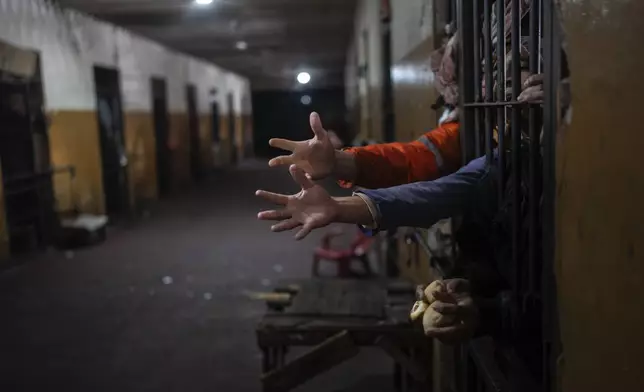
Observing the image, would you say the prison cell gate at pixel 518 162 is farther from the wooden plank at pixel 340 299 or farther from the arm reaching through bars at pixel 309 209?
the wooden plank at pixel 340 299

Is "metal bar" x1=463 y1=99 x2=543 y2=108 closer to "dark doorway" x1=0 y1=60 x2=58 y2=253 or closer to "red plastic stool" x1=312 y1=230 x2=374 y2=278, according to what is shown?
"red plastic stool" x1=312 y1=230 x2=374 y2=278

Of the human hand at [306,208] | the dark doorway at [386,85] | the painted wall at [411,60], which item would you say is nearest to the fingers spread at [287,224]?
the human hand at [306,208]

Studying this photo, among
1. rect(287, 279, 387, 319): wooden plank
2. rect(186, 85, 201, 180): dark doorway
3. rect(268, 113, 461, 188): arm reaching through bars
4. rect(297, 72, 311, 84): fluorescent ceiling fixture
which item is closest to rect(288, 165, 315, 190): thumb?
rect(268, 113, 461, 188): arm reaching through bars

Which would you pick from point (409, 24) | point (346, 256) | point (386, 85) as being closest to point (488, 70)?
point (409, 24)

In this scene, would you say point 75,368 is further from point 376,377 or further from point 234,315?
point 376,377

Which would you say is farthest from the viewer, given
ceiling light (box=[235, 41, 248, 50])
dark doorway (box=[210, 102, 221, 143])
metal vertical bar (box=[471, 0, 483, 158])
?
dark doorway (box=[210, 102, 221, 143])

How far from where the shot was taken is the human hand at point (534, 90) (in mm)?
1418

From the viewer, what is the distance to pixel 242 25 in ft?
29.7

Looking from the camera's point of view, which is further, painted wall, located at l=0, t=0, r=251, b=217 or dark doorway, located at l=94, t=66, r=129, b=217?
dark doorway, located at l=94, t=66, r=129, b=217

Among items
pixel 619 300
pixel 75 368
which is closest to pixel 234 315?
pixel 75 368

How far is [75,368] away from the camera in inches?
141

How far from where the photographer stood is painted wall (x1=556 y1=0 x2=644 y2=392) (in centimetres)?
106

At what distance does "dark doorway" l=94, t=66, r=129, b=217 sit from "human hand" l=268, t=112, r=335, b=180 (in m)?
6.86

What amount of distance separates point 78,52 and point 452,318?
6916 millimetres
